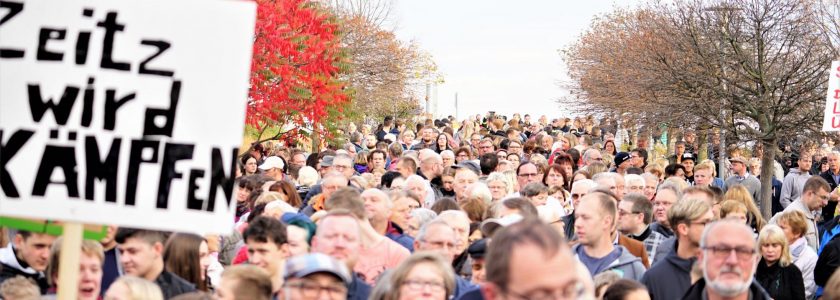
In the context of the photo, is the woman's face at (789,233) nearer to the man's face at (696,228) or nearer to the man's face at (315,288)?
the man's face at (696,228)

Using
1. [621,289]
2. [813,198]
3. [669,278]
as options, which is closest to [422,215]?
[669,278]

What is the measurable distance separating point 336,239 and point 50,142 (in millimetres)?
2296

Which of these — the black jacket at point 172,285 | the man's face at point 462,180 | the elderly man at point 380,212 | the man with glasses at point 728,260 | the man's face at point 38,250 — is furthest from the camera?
the man's face at point 462,180

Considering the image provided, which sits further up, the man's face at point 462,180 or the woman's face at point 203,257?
the man's face at point 462,180

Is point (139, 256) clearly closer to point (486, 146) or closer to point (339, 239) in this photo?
point (339, 239)

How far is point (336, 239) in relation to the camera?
8.52 metres

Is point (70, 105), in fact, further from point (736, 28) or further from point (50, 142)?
point (736, 28)

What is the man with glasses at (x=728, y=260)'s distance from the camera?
7.45 metres

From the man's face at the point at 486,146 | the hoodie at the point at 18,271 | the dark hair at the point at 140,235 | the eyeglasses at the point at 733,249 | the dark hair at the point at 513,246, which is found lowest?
the hoodie at the point at 18,271

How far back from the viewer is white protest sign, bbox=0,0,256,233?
21.5 ft

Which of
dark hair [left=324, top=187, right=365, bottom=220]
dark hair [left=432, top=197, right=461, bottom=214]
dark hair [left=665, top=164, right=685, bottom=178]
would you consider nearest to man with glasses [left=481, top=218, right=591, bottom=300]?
dark hair [left=324, top=187, right=365, bottom=220]

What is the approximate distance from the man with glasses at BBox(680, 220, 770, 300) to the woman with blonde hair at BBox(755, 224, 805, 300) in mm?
4300

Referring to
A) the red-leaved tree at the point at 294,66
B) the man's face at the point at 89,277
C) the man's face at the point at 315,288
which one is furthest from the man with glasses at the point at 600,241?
the red-leaved tree at the point at 294,66

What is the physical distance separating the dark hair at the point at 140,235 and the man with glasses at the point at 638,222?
4505 mm
